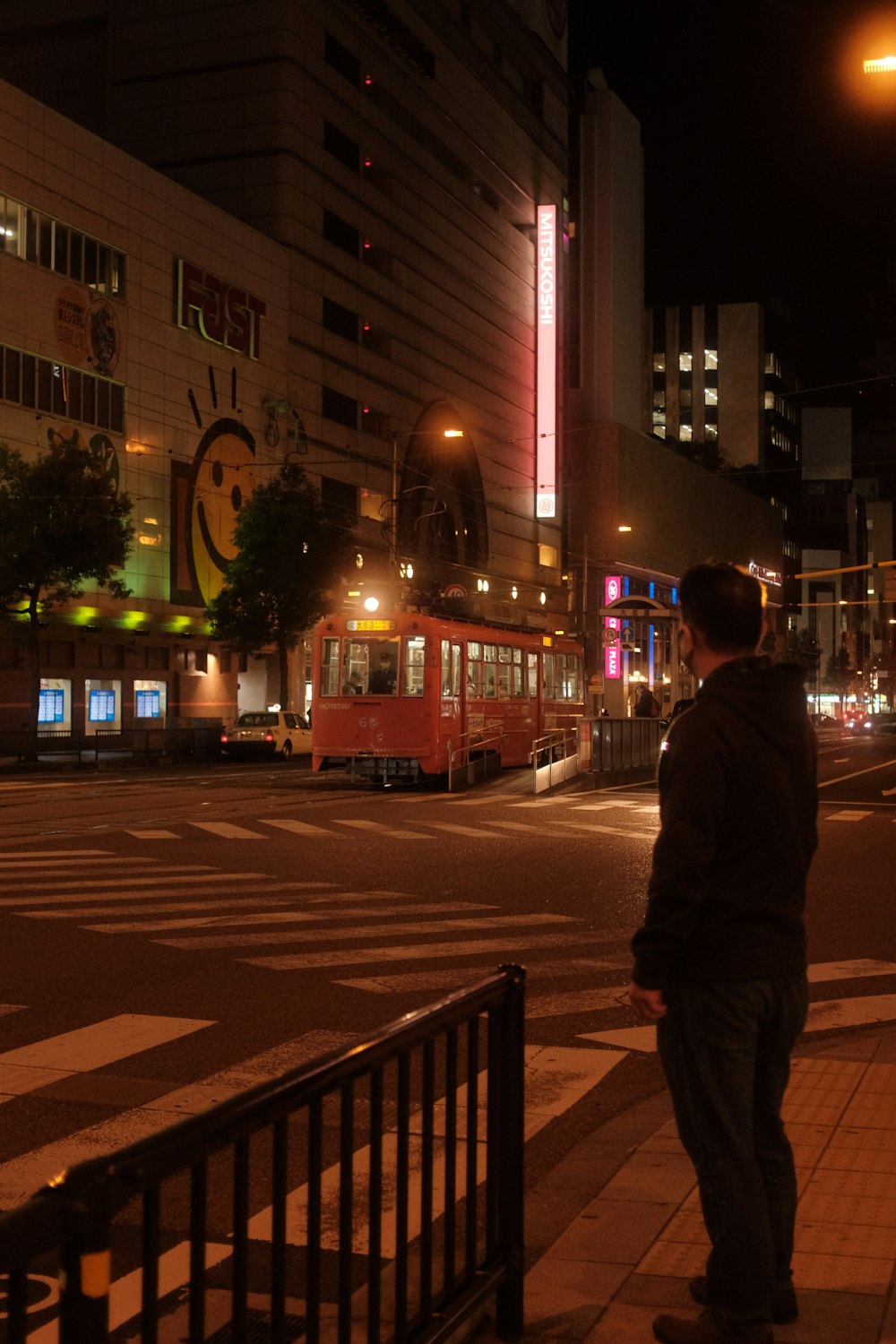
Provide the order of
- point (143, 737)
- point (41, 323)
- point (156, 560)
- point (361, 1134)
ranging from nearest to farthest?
1. point (361, 1134)
2. point (41, 323)
3. point (143, 737)
4. point (156, 560)

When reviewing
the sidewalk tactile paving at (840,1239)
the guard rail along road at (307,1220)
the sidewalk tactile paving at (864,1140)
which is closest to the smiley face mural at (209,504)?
the guard rail along road at (307,1220)

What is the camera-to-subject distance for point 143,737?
46.0 metres

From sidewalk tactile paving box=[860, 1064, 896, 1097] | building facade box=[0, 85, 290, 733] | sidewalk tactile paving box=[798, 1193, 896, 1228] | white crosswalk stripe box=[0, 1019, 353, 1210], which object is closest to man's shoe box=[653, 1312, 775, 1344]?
sidewalk tactile paving box=[798, 1193, 896, 1228]

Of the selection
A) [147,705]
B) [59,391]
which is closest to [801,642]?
[147,705]

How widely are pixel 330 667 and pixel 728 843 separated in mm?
25690

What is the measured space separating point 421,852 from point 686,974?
43.6 ft

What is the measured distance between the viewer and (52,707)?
4684cm

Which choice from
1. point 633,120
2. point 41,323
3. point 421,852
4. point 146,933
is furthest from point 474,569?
point 146,933

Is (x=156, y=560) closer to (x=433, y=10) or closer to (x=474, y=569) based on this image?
(x=474, y=569)

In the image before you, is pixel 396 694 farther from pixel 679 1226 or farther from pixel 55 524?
pixel 679 1226

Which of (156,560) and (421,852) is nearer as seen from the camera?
(421,852)

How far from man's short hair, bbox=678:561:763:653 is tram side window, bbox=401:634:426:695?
24454 millimetres

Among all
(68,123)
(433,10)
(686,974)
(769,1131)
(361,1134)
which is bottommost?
(361,1134)

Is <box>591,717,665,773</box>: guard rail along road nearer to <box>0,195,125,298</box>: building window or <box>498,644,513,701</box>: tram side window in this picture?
<box>498,644,513,701</box>: tram side window
